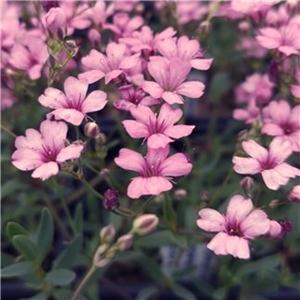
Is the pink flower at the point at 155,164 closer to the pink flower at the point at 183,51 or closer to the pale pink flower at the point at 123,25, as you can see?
the pink flower at the point at 183,51

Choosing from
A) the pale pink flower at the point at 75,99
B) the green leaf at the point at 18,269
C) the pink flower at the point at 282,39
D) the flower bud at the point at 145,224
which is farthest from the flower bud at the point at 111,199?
the pink flower at the point at 282,39

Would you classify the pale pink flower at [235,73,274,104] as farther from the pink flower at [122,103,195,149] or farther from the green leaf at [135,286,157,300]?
the green leaf at [135,286,157,300]

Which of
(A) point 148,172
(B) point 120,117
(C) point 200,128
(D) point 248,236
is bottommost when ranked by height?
(C) point 200,128

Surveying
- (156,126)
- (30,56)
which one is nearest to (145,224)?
(156,126)

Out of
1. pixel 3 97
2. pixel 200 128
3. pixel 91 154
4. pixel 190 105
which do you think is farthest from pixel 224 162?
pixel 3 97

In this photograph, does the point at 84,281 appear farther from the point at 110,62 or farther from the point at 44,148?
the point at 110,62

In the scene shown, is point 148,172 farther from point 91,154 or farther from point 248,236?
point 91,154
